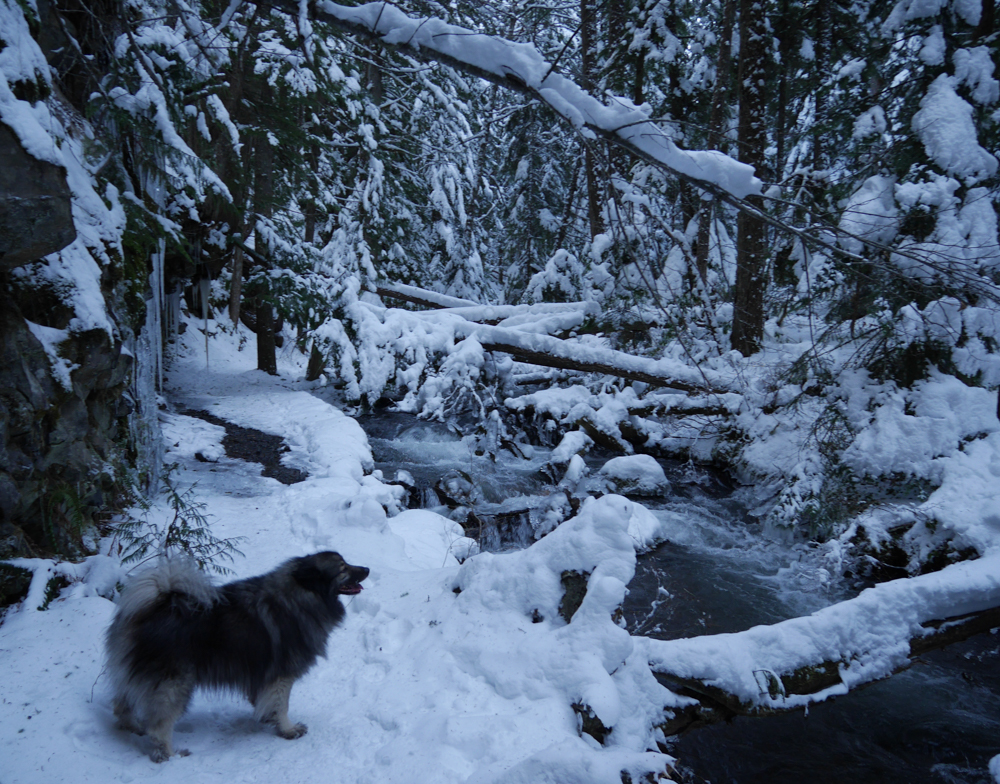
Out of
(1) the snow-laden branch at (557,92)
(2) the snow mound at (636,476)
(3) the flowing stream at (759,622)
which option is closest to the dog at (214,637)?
(3) the flowing stream at (759,622)

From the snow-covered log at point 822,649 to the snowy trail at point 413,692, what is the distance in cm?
35

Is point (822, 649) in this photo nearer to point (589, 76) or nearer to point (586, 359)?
point (589, 76)

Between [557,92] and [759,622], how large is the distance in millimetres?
5380

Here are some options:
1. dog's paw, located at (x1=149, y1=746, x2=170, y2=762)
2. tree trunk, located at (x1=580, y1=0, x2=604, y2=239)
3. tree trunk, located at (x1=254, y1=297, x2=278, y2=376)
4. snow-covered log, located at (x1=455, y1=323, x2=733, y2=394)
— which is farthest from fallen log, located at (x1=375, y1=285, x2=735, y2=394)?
dog's paw, located at (x1=149, y1=746, x2=170, y2=762)

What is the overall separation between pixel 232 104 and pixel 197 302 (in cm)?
716

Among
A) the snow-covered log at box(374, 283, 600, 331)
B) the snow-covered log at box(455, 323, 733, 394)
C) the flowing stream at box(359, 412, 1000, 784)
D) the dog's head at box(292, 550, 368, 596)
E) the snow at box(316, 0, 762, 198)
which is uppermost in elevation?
the snow at box(316, 0, 762, 198)

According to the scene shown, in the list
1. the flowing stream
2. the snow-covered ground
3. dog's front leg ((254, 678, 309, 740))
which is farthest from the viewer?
the flowing stream

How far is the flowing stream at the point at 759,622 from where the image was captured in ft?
12.8

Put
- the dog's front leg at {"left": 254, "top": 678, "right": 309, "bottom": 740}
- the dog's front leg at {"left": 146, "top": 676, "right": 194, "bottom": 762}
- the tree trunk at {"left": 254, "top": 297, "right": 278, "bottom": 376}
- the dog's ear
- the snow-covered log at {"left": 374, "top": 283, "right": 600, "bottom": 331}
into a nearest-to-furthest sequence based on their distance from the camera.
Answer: the dog's front leg at {"left": 146, "top": 676, "right": 194, "bottom": 762}, the dog's front leg at {"left": 254, "top": 678, "right": 309, "bottom": 740}, the dog's ear, the snow-covered log at {"left": 374, "top": 283, "right": 600, "bottom": 331}, the tree trunk at {"left": 254, "top": 297, "right": 278, "bottom": 376}

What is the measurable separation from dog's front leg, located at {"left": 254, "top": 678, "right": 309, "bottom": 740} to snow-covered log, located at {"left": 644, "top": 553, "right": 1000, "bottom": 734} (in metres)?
2.22

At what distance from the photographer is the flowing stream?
3.90 m

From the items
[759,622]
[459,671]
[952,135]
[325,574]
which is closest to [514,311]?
[952,135]

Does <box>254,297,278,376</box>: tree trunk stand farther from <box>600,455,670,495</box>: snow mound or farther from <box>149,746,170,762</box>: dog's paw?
<box>149,746,170,762</box>: dog's paw

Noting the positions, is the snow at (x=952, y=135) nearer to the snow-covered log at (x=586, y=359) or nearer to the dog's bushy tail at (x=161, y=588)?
the snow-covered log at (x=586, y=359)
